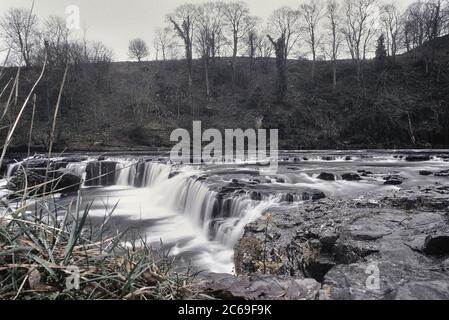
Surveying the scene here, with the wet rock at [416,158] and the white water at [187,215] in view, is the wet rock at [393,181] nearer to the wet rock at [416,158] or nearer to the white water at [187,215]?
the white water at [187,215]

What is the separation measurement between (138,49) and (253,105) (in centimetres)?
3218

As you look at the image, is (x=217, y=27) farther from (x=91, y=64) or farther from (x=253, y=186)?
(x=253, y=186)

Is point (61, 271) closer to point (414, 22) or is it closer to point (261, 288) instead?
point (261, 288)

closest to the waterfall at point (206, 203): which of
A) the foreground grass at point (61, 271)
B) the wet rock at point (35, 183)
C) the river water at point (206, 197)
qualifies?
the river water at point (206, 197)

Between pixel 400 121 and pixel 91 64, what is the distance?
37.8 metres

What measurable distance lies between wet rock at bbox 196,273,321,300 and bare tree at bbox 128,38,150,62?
63.7 metres

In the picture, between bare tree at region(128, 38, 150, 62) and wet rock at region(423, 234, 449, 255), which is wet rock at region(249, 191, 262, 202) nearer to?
wet rock at region(423, 234, 449, 255)

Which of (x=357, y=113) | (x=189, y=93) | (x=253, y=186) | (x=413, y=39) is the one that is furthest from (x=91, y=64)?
(x=413, y=39)

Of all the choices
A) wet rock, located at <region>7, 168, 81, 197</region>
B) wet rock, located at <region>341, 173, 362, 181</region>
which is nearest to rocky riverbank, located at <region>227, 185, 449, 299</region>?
wet rock, located at <region>7, 168, 81, 197</region>

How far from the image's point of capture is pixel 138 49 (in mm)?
61594

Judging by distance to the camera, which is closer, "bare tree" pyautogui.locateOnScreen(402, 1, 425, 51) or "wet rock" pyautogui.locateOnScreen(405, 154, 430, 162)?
"wet rock" pyautogui.locateOnScreen(405, 154, 430, 162)

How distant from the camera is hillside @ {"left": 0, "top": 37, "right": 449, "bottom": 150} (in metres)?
31.1

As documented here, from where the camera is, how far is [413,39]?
167 feet
